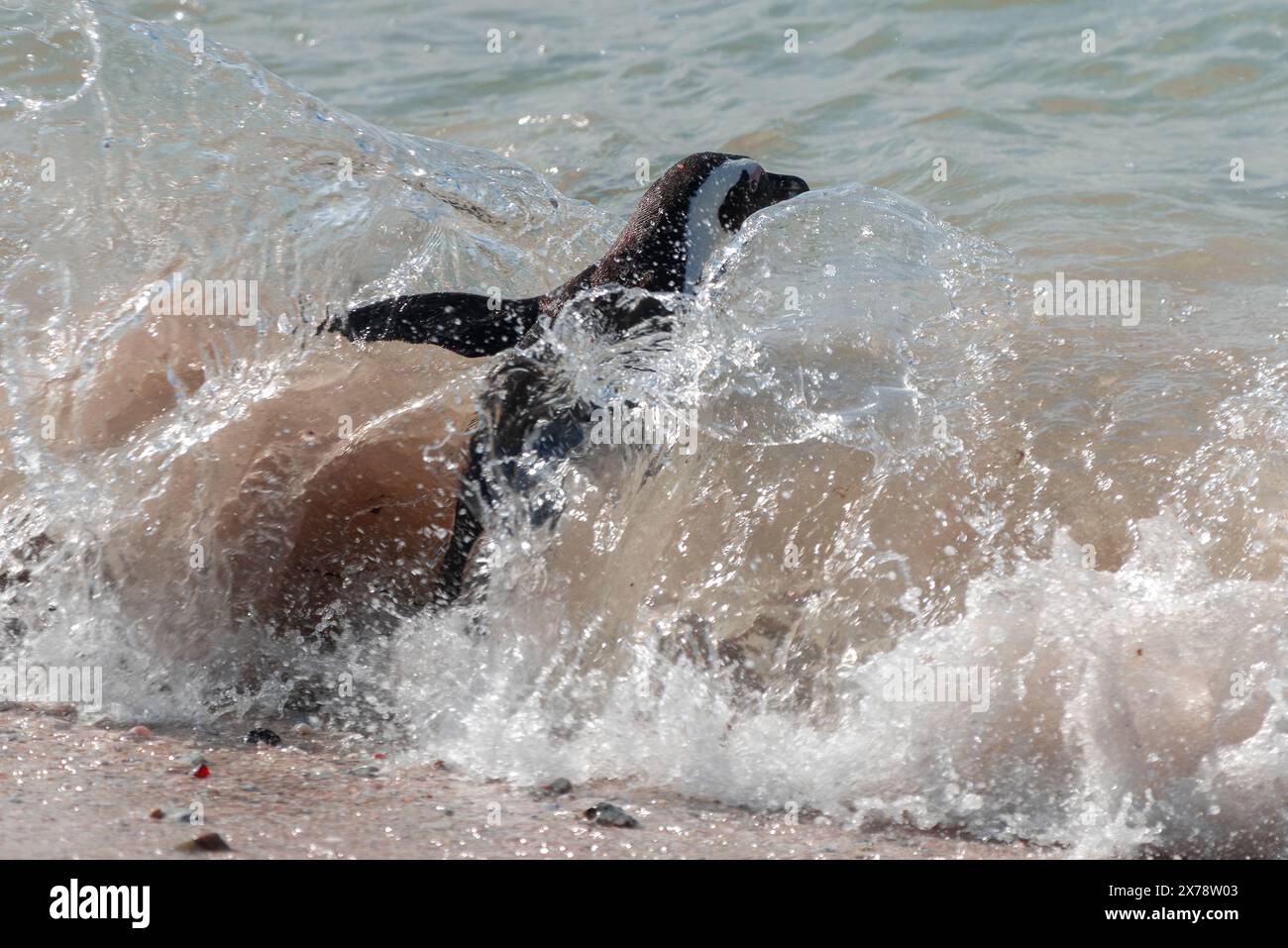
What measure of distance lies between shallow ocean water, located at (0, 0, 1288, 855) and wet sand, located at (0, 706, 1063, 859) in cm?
11

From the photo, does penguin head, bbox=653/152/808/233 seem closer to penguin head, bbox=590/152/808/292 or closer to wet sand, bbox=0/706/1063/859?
penguin head, bbox=590/152/808/292

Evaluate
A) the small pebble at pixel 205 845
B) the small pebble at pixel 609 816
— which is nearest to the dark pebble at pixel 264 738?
the small pebble at pixel 205 845

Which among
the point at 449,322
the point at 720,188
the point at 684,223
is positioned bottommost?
the point at 449,322

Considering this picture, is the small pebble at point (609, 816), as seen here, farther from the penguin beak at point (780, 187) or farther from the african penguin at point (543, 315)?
the penguin beak at point (780, 187)

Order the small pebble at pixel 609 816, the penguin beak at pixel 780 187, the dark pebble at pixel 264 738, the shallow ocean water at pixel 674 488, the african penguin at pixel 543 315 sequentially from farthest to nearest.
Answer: the penguin beak at pixel 780 187 < the african penguin at pixel 543 315 < the dark pebble at pixel 264 738 < the shallow ocean water at pixel 674 488 < the small pebble at pixel 609 816

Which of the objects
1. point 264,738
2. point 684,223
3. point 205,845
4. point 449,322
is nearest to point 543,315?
point 449,322

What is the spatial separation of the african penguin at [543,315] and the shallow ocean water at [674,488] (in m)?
0.08

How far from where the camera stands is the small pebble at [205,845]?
2350mm

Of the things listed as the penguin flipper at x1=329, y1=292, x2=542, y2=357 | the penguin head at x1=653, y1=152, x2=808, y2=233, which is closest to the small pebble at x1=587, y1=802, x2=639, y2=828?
the penguin flipper at x1=329, y1=292, x2=542, y2=357

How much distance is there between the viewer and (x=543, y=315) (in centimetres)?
369

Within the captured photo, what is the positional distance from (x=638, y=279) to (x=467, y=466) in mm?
723

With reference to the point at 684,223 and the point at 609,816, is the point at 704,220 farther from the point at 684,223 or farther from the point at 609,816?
the point at 609,816

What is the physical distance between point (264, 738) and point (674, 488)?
4.06 feet

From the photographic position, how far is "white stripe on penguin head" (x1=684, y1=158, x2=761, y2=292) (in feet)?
12.4
